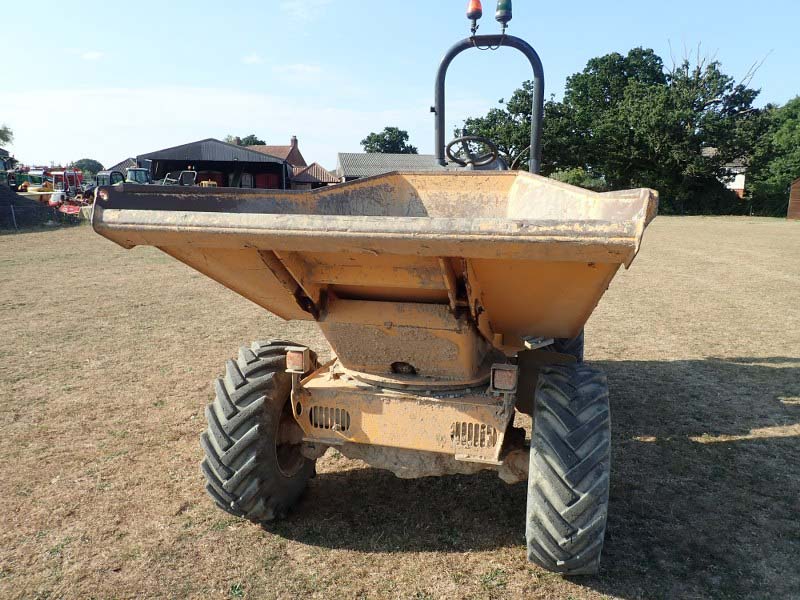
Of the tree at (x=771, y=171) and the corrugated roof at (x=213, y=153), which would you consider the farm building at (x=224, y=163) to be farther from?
the tree at (x=771, y=171)

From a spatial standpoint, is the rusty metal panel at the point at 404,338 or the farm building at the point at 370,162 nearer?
the rusty metal panel at the point at 404,338

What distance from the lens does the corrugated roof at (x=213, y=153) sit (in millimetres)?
35219

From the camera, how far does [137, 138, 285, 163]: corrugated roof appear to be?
3522 cm

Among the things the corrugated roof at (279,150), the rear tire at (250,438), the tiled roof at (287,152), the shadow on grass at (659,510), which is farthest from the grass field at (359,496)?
the corrugated roof at (279,150)

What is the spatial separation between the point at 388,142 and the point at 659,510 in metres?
70.4

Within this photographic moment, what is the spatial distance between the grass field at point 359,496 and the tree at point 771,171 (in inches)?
1257

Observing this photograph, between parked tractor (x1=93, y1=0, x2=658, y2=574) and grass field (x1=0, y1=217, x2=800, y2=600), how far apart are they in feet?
1.09

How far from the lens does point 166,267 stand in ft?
39.6

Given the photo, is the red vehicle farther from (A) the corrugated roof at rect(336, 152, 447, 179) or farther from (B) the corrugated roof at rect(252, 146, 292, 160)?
(B) the corrugated roof at rect(252, 146, 292, 160)

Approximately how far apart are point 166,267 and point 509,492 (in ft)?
33.5

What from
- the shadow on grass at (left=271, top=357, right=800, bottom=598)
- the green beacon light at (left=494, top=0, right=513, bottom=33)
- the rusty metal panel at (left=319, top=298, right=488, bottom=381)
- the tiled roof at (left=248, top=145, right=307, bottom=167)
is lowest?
the shadow on grass at (left=271, top=357, right=800, bottom=598)

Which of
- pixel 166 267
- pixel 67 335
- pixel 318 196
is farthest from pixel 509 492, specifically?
pixel 166 267

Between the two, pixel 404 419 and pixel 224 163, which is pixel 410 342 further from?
pixel 224 163

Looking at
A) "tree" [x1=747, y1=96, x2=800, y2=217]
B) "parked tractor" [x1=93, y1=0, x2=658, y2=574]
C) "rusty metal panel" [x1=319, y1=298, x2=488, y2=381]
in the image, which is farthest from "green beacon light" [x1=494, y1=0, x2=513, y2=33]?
"tree" [x1=747, y1=96, x2=800, y2=217]
